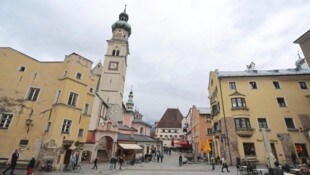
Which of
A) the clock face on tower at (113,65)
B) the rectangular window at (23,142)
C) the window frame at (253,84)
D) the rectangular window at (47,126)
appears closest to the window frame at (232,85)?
the window frame at (253,84)

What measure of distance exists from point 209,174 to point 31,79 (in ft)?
79.2

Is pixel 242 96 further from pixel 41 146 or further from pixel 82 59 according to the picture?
pixel 41 146

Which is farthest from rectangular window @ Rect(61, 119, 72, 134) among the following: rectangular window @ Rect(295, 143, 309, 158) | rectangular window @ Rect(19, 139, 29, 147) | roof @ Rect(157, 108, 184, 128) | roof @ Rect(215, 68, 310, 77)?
roof @ Rect(157, 108, 184, 128)

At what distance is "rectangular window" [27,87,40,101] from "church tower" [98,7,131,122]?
2067 cm

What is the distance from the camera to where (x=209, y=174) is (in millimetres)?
16891

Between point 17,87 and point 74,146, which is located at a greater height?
Result: point 17,87

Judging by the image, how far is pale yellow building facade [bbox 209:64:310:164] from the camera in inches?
952

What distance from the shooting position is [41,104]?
20.8 metres

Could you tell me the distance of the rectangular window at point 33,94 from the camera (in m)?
20.8

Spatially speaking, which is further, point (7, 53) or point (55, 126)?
point (7, 53)

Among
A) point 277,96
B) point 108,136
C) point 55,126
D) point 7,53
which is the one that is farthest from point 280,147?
point 7,53

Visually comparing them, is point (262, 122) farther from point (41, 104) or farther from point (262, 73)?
point (41, 104)

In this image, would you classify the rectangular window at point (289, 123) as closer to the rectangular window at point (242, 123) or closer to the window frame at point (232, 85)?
the rectangular window at point (242, 123)

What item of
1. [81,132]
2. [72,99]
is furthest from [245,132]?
[72,99]
